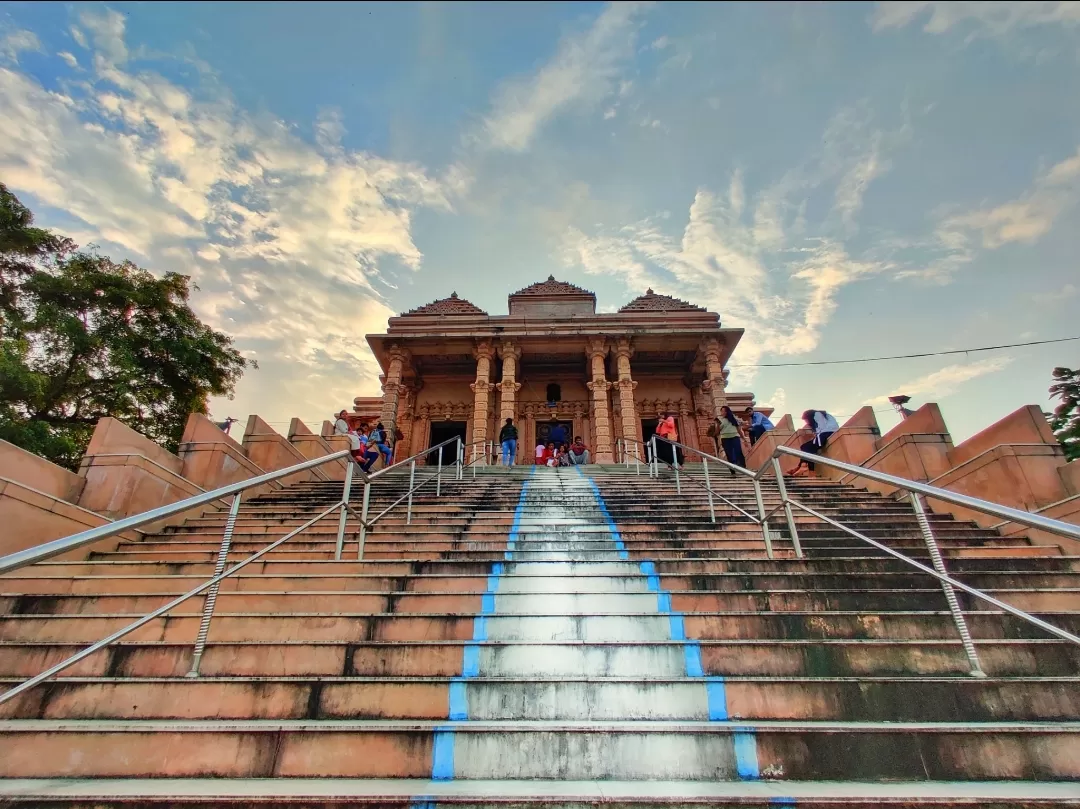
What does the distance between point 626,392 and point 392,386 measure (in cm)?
910

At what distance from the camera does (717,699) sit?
8.80 ft

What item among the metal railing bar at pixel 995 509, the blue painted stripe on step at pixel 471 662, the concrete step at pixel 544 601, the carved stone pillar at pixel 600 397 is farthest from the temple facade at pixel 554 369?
the blue painted stripe on step at pixel 471 662

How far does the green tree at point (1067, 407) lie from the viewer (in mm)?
14391

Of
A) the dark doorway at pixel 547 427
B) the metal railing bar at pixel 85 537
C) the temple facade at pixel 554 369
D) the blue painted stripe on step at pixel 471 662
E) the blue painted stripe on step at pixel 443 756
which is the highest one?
the temple facade at pixel 554 369

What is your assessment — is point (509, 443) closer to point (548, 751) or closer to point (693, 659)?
point (693, 659)

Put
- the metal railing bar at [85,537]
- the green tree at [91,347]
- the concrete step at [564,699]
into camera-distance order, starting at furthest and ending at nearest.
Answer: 1. the green tree at [91,347]
2. the concrete step at [564,699]
3. the metal railing bar at [85,537]

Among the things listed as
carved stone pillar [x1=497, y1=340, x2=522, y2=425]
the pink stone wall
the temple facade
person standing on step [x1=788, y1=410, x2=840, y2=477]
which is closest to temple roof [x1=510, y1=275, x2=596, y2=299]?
the temple facade

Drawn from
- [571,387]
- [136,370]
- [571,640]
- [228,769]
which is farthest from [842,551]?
[136,370]

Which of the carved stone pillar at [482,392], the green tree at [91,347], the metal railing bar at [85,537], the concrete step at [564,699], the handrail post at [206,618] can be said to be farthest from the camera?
the carved stone pillar at [482,392]

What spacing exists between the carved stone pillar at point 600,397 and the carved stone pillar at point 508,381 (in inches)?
115

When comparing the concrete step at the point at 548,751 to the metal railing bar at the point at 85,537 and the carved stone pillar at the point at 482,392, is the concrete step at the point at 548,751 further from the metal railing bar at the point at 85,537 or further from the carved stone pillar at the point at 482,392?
the carved stone pillar at the point at 482,392

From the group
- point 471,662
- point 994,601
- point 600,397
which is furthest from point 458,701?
point 600,397

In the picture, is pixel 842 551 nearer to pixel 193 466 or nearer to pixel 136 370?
pixel 193 466

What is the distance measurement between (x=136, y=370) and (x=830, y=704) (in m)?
18.9
